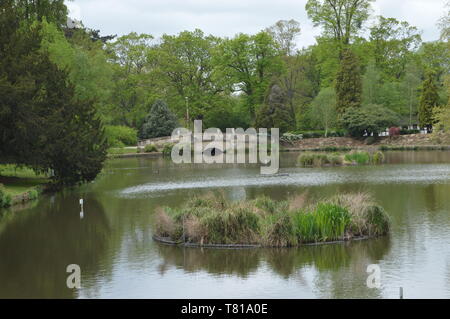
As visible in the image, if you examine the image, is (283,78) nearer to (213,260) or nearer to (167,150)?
(167,150)

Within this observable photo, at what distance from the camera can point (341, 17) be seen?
77562mm

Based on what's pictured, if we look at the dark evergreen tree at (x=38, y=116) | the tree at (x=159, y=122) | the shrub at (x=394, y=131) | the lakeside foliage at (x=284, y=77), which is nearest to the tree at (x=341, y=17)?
the lakeside foliage at (x=284, y=77)

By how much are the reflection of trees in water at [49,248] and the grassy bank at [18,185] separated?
5.22 feet

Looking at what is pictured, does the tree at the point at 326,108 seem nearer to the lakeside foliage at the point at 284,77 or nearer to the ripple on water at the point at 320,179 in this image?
the lakeside foliage at the point at 284,77

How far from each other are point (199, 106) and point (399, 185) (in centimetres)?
5113

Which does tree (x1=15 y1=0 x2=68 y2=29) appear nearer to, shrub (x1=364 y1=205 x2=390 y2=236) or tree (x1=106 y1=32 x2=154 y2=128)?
tree (x1=106 y1=32 x2=154 y2=128)

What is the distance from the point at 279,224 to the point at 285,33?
70.5 metres

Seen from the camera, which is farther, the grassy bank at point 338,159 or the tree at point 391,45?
the tree at point 391,45

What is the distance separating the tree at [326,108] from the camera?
238 ft

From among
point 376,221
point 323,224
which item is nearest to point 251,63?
point 376,221

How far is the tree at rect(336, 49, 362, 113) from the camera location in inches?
2763

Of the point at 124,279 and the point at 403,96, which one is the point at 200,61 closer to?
the point at 403,96

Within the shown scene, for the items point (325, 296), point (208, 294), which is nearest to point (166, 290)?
point (208, 294)

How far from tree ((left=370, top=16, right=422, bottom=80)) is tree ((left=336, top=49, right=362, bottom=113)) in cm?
963
